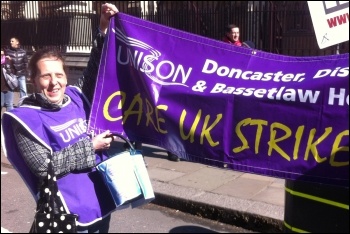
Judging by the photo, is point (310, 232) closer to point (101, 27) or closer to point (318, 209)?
point (318, 209)

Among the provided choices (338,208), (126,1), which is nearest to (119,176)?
(338,208)

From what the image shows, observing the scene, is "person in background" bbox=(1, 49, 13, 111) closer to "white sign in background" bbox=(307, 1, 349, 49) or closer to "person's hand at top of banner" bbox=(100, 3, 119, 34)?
"person's hand at top of banner" bbox=(100, 3, 119, 34)

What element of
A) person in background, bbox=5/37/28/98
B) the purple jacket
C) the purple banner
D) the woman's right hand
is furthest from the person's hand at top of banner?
person in background, bbox=5/37/28/98

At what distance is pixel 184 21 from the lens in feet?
34.2

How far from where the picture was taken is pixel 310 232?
2568 millimetres

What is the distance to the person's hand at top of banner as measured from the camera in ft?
10.2

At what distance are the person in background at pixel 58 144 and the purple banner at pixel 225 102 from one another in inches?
17.6

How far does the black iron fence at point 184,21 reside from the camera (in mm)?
8969

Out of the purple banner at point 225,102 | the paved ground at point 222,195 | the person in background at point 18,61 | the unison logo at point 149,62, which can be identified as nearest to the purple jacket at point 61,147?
the purple banner at point 225,102

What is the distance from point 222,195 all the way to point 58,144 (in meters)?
2.97

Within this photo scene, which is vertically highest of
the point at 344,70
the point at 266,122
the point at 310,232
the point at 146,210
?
the point at 344,70

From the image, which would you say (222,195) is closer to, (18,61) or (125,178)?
(125,178)

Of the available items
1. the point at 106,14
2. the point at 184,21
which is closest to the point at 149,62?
the point at 106,14

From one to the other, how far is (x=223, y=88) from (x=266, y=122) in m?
0.34
